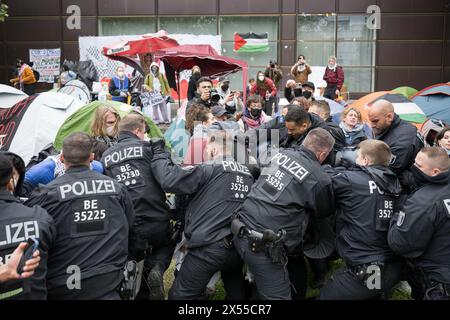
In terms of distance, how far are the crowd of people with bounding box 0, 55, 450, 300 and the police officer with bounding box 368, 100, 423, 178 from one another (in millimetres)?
14

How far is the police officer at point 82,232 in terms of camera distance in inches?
141

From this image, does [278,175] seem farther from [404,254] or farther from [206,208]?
[404,254]

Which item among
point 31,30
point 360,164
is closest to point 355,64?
point 31,30

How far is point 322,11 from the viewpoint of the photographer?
2159 centimetres

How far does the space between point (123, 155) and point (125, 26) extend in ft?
64.1

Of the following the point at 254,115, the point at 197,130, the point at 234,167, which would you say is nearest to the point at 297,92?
the point at 254,115

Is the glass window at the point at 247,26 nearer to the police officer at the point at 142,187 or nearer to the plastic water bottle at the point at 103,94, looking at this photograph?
the plastic water bottle at the point at 103,94

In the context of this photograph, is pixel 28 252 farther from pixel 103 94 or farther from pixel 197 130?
pixel 103 94

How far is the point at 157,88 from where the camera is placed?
1494cm

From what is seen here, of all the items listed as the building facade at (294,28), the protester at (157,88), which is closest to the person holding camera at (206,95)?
the protester at (157,88)

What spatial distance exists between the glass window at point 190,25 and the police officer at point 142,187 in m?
18.3

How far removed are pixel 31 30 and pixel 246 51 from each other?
974 centimetres

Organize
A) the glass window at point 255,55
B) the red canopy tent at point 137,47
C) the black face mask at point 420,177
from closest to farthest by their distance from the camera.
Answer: the black face mask at point 420,177 < the red canopy tent at point 137,47 < the glass window at point 255,55

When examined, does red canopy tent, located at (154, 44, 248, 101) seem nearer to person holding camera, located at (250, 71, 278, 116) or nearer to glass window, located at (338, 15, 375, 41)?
person holding camera, located at (250, 71, 278, 116)
